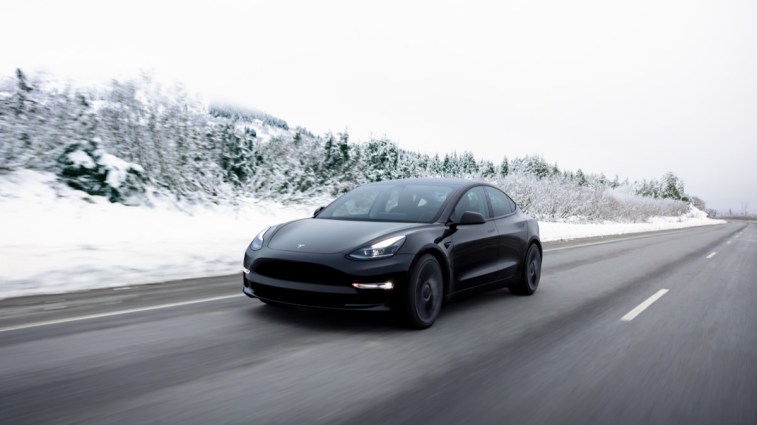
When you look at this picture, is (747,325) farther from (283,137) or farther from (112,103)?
(283,137)

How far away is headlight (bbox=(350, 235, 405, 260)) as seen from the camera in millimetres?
5078

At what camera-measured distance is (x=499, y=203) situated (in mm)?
7461

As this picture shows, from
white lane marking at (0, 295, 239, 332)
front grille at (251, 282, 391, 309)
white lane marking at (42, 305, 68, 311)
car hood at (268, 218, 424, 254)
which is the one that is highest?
car hood at (268, 218, 424, 254)

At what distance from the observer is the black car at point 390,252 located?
5.02 m

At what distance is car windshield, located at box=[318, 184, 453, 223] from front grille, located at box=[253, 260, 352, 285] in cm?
120

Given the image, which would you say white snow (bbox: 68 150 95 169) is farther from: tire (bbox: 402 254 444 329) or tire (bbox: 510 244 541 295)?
tire (bbox: 402 254 444 329)

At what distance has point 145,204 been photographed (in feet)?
48.4

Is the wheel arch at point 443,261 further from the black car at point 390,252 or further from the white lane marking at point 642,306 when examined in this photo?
the white lane marking at point 642,306

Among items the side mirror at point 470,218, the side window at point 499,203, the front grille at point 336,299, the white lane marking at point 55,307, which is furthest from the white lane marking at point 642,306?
the white lane marking at point 55,307

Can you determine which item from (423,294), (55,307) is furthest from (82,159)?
(423,294)

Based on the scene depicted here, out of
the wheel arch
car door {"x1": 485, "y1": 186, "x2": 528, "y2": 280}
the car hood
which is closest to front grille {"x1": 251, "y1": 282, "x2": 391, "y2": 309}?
the car hood

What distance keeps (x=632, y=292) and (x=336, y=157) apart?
16.9m

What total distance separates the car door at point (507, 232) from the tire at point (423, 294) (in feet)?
5.21

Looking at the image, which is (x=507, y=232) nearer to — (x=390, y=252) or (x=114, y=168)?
(x=390, y=252)
